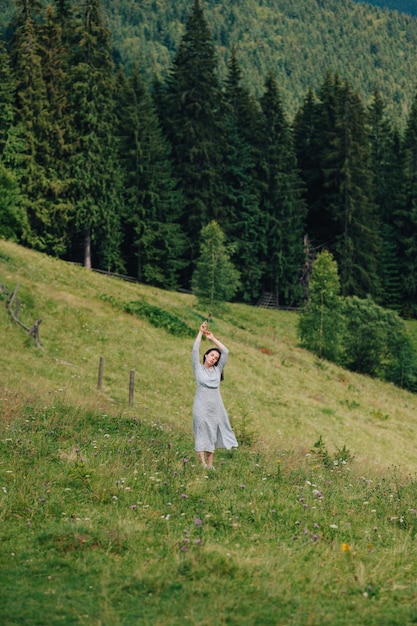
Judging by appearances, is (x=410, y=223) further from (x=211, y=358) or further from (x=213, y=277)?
(x=211, y=358)

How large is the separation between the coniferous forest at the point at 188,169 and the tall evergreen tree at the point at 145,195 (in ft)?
0.42

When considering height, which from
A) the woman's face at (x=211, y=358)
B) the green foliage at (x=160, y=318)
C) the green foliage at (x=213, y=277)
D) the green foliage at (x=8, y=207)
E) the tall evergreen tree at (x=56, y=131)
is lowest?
the green foliage at (x=160, y=318)

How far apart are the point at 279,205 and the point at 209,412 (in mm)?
56771

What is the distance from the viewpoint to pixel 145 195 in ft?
193

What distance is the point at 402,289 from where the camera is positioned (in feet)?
232

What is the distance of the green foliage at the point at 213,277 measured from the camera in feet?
143

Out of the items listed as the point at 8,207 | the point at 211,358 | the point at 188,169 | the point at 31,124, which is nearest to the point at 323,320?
the point at 8,207

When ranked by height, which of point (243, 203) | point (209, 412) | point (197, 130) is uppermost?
point (197, 130)

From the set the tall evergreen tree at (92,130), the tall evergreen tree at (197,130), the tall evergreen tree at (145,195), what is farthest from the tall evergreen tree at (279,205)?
the tall evergreen tree at (92,130)

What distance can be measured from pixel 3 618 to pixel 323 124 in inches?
2731

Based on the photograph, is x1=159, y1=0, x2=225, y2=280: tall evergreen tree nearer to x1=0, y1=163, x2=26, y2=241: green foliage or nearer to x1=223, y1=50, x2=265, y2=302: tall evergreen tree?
x1=223, y1=50, x2=265, y2=302: tall evergreen tree

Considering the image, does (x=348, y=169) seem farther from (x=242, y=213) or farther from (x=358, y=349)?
(x=358, y=349)

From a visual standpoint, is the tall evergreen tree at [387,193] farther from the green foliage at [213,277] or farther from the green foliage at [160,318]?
the green foliage at [160,318]

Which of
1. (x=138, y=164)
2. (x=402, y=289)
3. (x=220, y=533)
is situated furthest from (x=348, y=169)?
(x=220, y=533)
